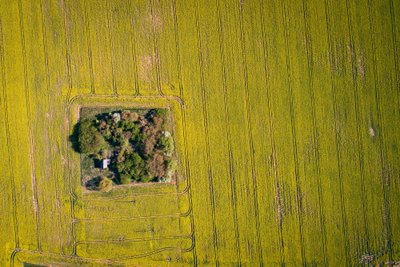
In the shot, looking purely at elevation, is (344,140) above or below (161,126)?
below

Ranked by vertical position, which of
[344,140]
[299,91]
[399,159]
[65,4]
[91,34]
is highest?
[65,4]

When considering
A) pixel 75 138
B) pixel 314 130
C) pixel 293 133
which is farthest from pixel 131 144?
pixel 314 130

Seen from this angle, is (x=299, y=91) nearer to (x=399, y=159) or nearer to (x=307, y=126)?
(x=307, y=126)

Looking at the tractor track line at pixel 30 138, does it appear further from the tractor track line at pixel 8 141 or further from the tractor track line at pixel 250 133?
the tractor track line at pixel 250 133

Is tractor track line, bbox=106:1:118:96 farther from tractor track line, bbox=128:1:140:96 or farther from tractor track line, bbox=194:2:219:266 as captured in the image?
tractor track line, bbox=194:2:219:266

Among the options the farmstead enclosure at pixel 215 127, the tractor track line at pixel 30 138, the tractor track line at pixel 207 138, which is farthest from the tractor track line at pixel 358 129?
the tractor track line at pixel 30 138

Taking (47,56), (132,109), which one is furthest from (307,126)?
(47,56)

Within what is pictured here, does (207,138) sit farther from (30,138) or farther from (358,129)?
(30,138)

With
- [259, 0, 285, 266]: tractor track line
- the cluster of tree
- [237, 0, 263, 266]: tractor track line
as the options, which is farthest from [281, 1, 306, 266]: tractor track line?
the cluster of tree
